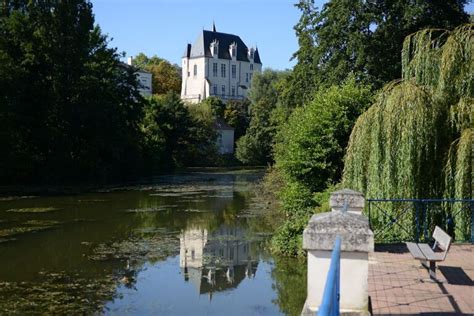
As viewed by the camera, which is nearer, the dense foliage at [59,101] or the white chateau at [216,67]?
the dense foliage at [59,101]

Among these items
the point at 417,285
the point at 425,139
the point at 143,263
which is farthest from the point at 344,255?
the point at 143,263

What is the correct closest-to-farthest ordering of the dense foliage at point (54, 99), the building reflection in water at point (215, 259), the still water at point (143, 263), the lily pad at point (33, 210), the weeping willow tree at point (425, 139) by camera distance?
the still water at point (143, 263) < the weeping willow tree at point (425, 139) < the building reflection in water at point (215, 259) < the lily pad at point (33, 210) < the dense foliage at point (54, 99)

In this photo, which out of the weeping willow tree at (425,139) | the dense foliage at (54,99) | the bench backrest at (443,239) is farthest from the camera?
the dense foliage at (54,99)

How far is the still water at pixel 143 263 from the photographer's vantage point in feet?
34.7

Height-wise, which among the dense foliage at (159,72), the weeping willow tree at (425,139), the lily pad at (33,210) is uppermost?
the dense foliage at (159,72)

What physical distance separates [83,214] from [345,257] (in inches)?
769

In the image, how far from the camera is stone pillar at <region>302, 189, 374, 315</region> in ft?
16.2

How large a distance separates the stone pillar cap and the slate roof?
96766 mm

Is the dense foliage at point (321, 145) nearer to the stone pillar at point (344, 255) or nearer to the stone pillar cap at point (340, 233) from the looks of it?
the stone pillar at point (344, 255)

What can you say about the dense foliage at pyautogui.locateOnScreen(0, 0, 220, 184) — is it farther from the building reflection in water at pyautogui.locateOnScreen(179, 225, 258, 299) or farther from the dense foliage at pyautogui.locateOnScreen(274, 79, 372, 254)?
the dense foliage at pyautogui.locateOnScreen(274, 79, 372, 254)

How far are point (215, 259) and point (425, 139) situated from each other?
6308 millimetres

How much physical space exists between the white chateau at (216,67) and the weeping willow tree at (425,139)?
86830 millimetres

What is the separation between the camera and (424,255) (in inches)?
301

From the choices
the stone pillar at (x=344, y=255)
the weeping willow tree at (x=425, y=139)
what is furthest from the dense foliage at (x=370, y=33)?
the stone pillar at (x=344, y=255)
